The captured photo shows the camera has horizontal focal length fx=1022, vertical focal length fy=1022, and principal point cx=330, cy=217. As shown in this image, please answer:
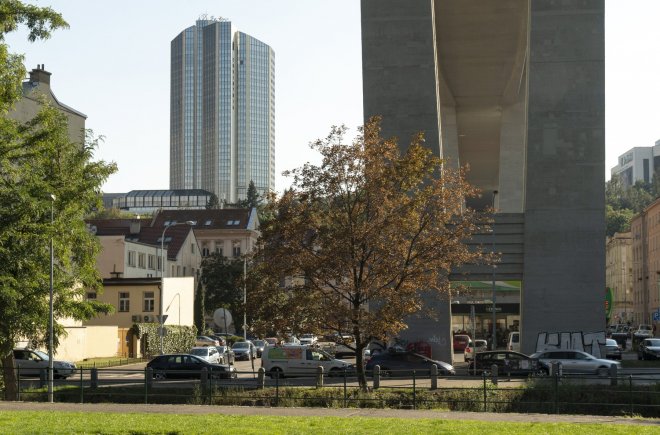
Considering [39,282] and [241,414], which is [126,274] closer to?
[39,282]

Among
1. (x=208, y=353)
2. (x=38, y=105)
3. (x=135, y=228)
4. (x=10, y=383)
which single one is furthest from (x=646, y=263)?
(x=10, y=383)

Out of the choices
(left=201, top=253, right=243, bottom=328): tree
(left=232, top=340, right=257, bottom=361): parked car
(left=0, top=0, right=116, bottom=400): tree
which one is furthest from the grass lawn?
(left=201, top=253, right=243, bottom=328): tree

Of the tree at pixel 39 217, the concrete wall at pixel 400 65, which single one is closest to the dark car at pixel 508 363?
the concrete wall at pixel 400 65

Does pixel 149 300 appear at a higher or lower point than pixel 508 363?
higher

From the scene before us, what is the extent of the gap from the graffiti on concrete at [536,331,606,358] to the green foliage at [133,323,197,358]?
1311 inches

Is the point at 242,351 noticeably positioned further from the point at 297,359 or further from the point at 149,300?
the point at 297,359

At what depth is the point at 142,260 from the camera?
91375 mm

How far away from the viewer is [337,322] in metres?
32.5

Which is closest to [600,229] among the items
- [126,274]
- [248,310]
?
[248,310]

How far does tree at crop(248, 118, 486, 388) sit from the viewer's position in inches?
1280

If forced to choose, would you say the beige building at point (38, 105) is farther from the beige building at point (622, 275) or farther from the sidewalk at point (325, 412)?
the beige building at point (622, 275)

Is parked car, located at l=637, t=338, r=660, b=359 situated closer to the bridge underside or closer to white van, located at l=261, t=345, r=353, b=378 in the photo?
the bridge underside

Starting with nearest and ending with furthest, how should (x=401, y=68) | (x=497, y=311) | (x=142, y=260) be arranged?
(x=401, y=68) → (x=497, y=311) → (x=142, y=260)

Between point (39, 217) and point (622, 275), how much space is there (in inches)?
5283
